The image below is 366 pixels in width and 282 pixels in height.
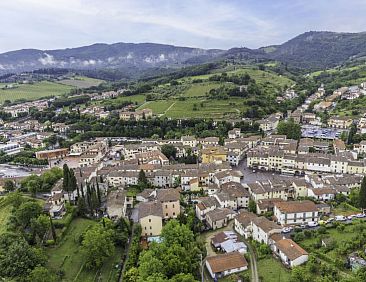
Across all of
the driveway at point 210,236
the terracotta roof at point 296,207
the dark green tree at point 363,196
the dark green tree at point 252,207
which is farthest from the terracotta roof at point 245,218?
the dark green tree at point 363,196

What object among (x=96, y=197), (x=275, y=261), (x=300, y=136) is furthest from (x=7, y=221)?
(x=300, y=136)

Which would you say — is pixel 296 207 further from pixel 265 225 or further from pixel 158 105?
pixel 158 105

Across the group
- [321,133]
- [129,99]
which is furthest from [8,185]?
[129,99]

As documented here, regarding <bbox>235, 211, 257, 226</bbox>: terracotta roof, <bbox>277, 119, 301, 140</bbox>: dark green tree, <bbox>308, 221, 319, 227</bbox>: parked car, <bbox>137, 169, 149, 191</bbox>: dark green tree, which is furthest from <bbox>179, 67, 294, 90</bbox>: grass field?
<bbox>308, 221, 319, 227</bbox>: parked car

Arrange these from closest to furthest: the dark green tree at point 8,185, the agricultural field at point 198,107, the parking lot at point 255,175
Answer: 1. the dark green tree at point 8,185
2. the parking lot at point 255,175
3. the agricultural field at point 198,107

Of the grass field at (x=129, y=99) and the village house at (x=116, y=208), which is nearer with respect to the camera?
the village house at (x=116, y=208)

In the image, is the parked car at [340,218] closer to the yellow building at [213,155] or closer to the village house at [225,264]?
the village house at [225,264]

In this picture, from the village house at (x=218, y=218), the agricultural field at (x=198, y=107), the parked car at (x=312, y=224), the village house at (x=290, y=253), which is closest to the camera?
the village house at (x=290, y=253)
